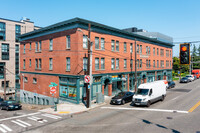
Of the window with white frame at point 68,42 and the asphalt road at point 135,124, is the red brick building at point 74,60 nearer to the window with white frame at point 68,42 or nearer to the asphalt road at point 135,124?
the window with white frame at point 68,42

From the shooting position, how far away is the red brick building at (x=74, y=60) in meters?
23.3

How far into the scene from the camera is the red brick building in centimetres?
2333

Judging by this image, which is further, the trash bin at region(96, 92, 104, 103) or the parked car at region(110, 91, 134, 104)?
the trash bin at region(96, 92, 104, 103)

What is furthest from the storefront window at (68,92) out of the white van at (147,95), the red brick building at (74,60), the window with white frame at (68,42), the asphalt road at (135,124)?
the white van at (147,95)

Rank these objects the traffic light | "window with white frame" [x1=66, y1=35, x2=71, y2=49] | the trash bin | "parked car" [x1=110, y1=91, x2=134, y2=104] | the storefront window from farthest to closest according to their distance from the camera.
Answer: "window with white frame" [x1=66, y1=35, x2=71, y2=49], the storefront window, the trash bin, "parked car" [x1=110, y1=91, x2=134, y2=104], the traffic light

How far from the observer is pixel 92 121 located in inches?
567

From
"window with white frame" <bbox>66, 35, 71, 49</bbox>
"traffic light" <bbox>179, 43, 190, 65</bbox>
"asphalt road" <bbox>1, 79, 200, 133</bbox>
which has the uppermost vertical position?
"window with white frame" <bbox>66, 35, 71, 49</bbox>

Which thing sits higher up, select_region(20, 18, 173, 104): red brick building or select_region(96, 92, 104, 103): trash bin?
select_region(20, 18, 173, 104): red brick building

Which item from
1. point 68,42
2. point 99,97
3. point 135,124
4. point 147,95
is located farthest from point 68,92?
point 135,124

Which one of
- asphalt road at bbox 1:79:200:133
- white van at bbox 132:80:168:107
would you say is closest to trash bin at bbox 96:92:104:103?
white van at bbox 132:80:168:107

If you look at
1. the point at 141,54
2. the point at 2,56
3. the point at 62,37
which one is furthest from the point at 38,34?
the point at 2,56

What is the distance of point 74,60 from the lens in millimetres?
23219

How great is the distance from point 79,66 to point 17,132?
39.2ft

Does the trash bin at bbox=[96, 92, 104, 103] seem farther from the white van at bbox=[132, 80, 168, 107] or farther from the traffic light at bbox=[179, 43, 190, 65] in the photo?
the traffic light at bbox=[179, 43, 190, 65]
